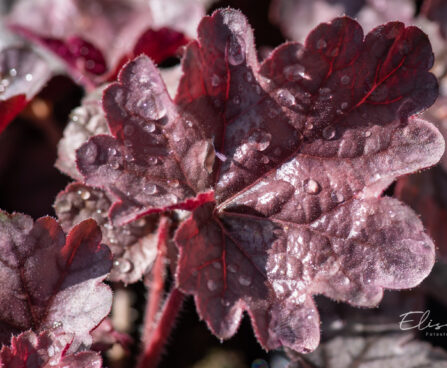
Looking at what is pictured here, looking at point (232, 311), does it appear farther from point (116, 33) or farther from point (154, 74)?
point (116, 33)

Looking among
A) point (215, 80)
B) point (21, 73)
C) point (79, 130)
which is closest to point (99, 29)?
point (21, 73)

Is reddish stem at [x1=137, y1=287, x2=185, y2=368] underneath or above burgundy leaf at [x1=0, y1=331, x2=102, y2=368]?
underneath

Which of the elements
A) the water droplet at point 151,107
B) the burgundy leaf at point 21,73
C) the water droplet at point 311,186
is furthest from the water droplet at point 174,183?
the burgundy leaf at point 21,73

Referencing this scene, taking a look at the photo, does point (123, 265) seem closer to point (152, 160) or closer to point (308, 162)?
point (152, 160)

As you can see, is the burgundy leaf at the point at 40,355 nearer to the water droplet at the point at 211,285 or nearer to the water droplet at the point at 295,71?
the water droplet at the point at 211,285

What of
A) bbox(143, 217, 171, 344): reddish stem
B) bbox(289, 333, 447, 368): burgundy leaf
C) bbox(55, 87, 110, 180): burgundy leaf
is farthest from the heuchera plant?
bbox(289, 333, 447, 368): burgundy leaf

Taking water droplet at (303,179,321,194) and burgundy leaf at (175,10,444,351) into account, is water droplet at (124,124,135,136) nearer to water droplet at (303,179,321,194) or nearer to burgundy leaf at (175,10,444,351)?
burgundy leaf at (175,10,444,351)

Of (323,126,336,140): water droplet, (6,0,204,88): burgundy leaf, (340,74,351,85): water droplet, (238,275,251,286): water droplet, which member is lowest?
(238,275,251,286): water droplet
